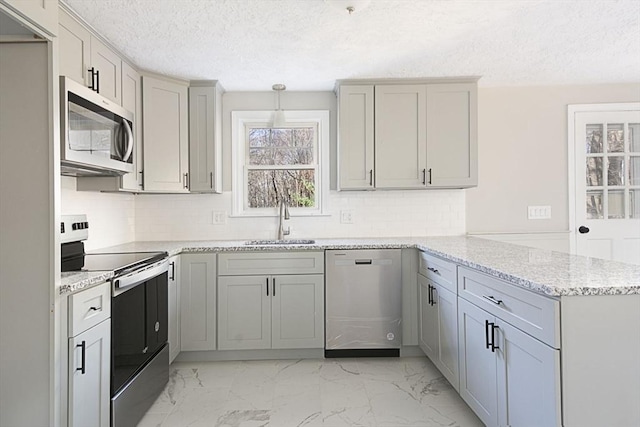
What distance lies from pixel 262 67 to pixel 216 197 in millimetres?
1257

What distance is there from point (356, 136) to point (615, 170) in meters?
2.48

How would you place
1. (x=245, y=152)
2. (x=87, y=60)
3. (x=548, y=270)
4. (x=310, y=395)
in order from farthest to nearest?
(x=245, y=152) < (x=310, y=395) < (x=87, y=60) < (x=548, y=270)

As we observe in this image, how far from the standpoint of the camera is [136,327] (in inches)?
77.2

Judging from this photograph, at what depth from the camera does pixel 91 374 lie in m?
1.55

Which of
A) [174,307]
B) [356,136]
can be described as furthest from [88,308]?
[356,136]

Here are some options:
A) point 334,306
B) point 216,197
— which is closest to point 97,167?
point 216,197

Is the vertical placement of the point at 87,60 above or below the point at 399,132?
above

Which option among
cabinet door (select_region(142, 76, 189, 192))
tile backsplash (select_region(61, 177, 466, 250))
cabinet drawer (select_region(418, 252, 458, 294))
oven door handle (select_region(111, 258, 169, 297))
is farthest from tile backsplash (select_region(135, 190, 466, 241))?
oven door handle (select_region(111, 258, 169, 297))

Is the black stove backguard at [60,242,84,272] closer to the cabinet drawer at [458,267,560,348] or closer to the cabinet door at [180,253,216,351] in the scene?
the cabinet door at [180,253,216,351]

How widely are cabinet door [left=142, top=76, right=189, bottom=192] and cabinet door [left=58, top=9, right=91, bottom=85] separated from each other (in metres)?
0.74

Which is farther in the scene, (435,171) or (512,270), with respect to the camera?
(435,171)

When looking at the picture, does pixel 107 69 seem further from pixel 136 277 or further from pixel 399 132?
pixel 399 132

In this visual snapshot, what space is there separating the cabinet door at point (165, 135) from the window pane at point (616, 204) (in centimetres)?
388

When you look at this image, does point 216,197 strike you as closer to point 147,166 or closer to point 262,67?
point 147,166
